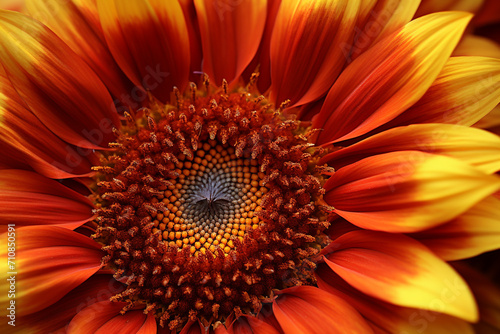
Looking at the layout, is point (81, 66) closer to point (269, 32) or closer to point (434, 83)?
point (269, 32)

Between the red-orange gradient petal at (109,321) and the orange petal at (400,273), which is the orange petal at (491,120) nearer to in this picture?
the orange petal at (400,273)

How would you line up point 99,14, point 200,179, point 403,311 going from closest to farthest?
point 403,311 → point 99,14 → point 200,179

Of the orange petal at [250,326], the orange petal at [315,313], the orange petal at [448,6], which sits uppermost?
the orange petal at [448,6]

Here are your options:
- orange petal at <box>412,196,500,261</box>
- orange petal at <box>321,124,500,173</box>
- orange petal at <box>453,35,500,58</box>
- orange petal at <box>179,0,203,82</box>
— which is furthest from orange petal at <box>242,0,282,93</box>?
orange petal at <box>412,196,500,261</box>

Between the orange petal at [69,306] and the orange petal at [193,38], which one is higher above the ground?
the orange petal at [193,38]

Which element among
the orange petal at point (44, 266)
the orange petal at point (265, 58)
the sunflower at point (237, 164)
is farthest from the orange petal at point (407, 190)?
the orange petal at point (44, 266)

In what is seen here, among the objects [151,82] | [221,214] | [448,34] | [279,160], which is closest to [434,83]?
[448,34]

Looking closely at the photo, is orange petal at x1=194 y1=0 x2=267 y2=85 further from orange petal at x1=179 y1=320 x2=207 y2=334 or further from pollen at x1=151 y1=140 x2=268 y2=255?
orange petal at x1=179 y1=320 x2=207 y2=334
